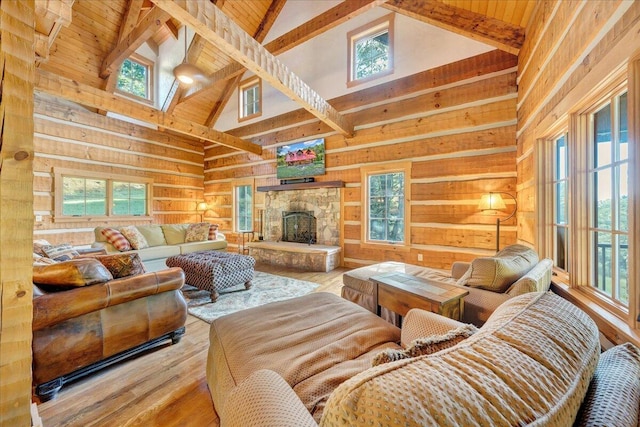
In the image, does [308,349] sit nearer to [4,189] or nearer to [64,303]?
[4,189]

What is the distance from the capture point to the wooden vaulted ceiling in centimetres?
248

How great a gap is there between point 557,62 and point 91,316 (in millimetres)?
4179

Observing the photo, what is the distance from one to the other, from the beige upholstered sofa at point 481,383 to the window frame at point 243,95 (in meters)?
6.56

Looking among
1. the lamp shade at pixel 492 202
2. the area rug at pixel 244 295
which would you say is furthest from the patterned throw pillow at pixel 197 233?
the lamp shade at pixel 492 202

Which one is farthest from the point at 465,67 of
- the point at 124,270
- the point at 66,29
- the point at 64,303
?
the point at 66,29

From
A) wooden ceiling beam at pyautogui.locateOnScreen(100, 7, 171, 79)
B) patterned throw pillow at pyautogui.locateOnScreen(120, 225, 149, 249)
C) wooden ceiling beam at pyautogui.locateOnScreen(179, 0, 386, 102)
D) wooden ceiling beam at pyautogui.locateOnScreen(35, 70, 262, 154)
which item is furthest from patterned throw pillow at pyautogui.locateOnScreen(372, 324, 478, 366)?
patterned throw pillow at pyautogui.locateOnScreen(120, 225, 149, 249)

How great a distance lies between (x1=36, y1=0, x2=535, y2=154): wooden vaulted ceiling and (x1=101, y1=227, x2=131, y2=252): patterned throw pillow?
224 cm

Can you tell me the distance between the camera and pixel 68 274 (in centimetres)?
179

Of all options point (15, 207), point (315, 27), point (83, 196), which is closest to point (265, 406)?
point (15, 207)

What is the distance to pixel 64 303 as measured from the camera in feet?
5.57

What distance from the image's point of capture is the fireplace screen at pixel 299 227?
573 centimetres

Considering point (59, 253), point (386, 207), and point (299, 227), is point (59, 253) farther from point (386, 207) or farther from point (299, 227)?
point (386, 207)

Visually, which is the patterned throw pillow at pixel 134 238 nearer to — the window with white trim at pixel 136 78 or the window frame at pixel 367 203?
the window with white trim at pixel 136 78

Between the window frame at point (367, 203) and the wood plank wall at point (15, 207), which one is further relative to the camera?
the window frame at point (367, 203)
